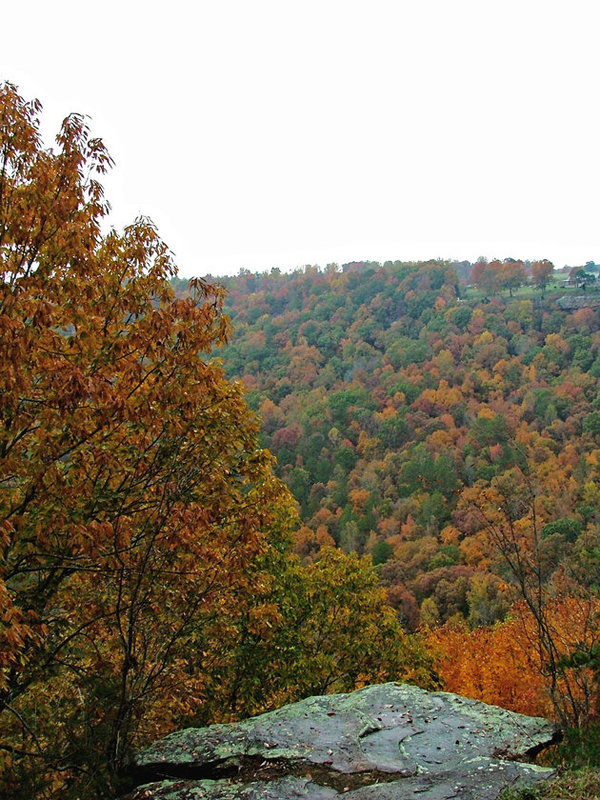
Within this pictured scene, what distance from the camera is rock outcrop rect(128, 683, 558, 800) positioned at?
536 centimetres

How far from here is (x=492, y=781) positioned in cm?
519

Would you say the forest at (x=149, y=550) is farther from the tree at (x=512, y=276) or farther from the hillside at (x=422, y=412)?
the tree at (x=512, y=276)

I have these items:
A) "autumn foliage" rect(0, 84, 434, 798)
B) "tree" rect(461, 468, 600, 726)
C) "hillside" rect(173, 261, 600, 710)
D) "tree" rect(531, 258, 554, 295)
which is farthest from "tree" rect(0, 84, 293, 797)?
"tree" rect(531, 258, 554, 295)

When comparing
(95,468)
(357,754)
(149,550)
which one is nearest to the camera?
(149,550)

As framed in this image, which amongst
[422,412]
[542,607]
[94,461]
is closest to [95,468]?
[94,461]

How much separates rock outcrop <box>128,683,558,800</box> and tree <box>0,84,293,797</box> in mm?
668

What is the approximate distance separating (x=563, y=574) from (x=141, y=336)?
6547 millimetres

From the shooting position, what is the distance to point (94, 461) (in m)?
5.17

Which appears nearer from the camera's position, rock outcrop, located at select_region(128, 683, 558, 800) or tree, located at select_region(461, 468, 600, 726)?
rock outcrop, located at select_region(128, 683, 558, 800)

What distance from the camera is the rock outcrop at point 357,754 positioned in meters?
5.36

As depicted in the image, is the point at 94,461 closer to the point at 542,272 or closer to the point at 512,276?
the point at 542,272

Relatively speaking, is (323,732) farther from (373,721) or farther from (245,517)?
(245,517)

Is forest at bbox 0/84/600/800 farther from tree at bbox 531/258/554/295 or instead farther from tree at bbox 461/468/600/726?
tree at bbox 531/258/554/295

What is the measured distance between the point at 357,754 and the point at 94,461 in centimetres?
366
